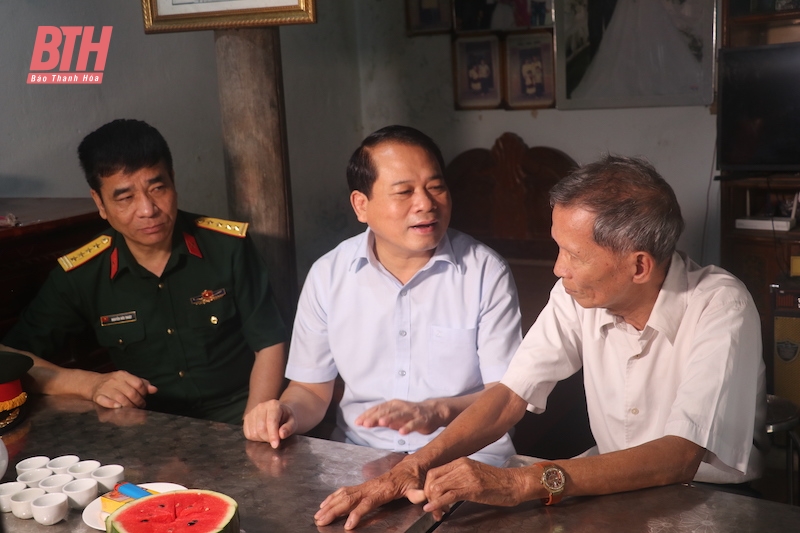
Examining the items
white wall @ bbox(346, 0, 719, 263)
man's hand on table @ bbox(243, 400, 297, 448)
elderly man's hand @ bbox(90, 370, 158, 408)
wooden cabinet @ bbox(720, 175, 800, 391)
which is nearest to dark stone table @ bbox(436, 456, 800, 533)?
man's hand on table @ bbox(243, 400, 297, 448)

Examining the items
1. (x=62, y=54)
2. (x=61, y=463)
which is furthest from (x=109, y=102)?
(x=61, y=463)

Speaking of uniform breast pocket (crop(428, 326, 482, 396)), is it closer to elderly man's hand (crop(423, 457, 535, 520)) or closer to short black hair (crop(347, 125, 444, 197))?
short black hair (crop(347, 125, 444, 197))

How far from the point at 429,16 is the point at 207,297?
3.51 m

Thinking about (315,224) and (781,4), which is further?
(315,224)

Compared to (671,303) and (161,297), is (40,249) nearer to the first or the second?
(161,297)

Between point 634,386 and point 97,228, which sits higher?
point 97,228

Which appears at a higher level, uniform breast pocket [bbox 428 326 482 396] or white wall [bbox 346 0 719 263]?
white wall [bbox 346 0 719 263]

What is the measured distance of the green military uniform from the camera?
2.48 metres

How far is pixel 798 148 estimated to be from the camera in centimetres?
423

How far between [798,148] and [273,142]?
116 inches

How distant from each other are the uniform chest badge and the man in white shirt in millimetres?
343

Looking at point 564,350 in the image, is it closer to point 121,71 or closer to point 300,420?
point 300,420

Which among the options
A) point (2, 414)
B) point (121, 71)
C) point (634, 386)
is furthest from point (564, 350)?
point (121, 71)

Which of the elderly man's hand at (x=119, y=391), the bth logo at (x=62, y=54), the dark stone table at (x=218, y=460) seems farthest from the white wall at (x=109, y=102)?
the dark stone table at (x=218, y=460)
